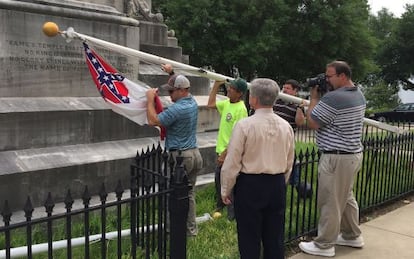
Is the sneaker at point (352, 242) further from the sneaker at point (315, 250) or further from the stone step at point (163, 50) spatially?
the stone step at point (163, 50)

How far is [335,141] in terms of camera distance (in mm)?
4660

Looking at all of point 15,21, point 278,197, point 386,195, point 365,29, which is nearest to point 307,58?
point 365,29

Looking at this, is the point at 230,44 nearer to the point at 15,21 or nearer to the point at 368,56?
the point at 368,56

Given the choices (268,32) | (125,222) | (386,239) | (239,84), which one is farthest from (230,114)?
(268,32)

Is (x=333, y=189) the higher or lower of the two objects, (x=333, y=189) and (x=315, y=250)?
the higher

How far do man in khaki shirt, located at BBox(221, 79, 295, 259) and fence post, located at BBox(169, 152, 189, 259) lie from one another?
316 mm

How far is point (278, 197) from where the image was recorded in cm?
369

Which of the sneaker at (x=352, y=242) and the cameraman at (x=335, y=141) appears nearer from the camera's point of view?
the cameraman at (x=335, y=141)

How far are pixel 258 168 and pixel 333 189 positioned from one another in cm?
141

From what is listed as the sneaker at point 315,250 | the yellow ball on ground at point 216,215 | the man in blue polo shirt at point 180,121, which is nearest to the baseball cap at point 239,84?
the man in blue polo shirt at point 180,121

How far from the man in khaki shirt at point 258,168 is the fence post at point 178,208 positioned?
316mm

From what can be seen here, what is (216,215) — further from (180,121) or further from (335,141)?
(335,141)

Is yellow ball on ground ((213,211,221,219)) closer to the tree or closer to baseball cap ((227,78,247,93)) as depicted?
baseball cap ((227,78,247,93))

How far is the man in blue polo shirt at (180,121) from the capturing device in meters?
4.75
